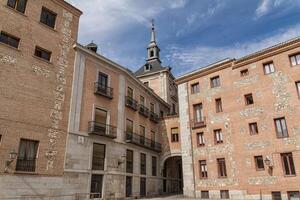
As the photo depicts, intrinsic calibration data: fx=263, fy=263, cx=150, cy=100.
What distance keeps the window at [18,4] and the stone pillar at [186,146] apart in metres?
16.6

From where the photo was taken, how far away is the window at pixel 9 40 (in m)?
17.8

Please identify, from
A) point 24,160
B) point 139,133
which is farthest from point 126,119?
point 24,160

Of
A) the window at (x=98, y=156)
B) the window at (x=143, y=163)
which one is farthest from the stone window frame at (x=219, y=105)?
the window at (x=98, y=156)

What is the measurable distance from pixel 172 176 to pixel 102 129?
47.9ft

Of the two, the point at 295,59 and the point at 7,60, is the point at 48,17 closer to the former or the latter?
the point at 7,60

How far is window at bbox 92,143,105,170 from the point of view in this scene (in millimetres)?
21205

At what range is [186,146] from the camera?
1033 inches

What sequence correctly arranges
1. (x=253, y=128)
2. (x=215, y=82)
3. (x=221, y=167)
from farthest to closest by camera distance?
1. (x=215, y=82)
2. (x=221, y=167)
3. (x=253, y=128)

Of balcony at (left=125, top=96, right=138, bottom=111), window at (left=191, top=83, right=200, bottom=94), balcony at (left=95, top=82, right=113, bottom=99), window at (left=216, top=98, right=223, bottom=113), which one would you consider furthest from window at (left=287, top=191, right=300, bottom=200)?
balcony at (left=95, top=82, right=113, bottom=99)

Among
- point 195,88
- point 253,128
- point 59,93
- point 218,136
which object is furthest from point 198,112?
point 59,93

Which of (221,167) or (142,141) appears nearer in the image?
(221,167)

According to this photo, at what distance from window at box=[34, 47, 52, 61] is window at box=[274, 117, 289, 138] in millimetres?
18758

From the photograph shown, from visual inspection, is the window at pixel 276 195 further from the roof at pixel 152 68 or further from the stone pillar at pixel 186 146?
the roof at pixel 152 68

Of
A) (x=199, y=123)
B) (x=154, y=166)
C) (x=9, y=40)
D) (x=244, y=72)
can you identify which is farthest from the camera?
(x=154, y=166)
